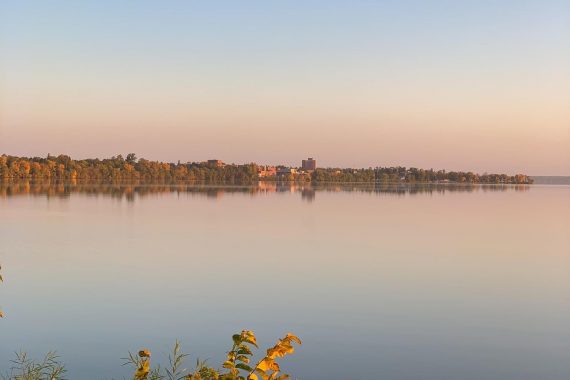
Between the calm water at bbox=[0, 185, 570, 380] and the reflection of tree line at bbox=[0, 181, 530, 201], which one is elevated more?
the reflection of tree line at bbox=[0, 181, 530, 201]

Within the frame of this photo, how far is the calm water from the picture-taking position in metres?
12.9

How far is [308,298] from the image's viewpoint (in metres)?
18.3

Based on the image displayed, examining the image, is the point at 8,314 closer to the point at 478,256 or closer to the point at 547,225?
the point at 478,256

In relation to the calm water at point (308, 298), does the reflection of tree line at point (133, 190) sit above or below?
above

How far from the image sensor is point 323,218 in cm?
4881

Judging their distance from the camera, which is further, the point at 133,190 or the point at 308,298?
the point at 133,190

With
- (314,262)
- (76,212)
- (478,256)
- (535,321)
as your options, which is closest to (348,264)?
(314,262)

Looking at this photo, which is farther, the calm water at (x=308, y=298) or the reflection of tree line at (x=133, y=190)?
the reflection of tree line at (x=133, y=190)

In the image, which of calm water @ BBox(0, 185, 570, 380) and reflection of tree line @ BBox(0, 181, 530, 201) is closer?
calm water @ BBox(0, 185, 570, 380)

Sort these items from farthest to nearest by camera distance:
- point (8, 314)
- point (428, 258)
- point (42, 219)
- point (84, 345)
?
point (42, 219) → point (428, 258) → point (8, 314) → point (84, 345)

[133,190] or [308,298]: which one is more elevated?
[133,190]

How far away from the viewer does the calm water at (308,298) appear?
507 inches

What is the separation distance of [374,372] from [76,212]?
43.4 m

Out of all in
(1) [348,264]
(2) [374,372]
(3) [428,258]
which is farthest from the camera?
(3) [428,258]
